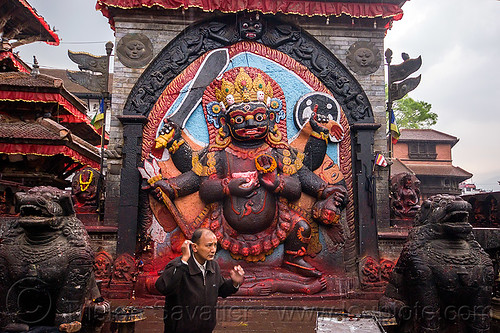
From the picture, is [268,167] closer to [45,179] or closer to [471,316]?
[471,316]

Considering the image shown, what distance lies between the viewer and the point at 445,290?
14.5 feet

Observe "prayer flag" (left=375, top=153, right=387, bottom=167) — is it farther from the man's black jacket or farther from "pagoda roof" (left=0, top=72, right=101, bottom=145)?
"pagoda roof" (left=0, top=72, right=101, bottom=145)

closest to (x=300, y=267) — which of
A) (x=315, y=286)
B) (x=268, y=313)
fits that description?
(x=315, y=286)

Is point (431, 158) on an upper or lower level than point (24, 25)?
lower

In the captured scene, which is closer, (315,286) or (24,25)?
(315,286)

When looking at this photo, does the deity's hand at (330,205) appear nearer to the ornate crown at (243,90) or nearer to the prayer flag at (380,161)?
the prayer flag at (380,161)

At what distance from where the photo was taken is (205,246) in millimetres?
3264

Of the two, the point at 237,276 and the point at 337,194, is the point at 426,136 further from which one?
the point at 237,276

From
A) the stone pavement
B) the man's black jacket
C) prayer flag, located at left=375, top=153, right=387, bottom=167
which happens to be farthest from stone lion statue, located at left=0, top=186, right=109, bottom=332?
prayer flag, located at left=375, top=153, right=387, bottom=167

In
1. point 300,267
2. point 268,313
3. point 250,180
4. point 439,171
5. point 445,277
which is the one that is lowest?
point 268,313

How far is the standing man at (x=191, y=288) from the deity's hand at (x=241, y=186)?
3.96 metres

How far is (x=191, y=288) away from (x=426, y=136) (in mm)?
25078

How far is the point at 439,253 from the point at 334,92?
15.6 ft

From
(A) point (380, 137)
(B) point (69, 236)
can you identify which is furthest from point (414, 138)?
(B) point (69, 236)
